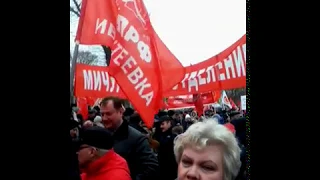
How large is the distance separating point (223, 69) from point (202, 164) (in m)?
2.81

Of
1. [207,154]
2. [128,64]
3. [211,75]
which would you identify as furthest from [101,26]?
[207,154]

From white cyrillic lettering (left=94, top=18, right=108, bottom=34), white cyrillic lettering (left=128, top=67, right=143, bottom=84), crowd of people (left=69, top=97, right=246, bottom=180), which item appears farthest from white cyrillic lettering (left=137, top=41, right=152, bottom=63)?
crowd of people (left=69, top=97, right=246, bottom=180)

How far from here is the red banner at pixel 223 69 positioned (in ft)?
15.7

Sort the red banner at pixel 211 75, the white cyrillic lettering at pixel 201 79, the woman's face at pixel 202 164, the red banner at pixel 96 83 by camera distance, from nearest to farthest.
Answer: the woman's face at pixel 202 164
the red banner at pixel 96 83
the red banner at pixel 211 75
the white cyrillic lettering at pixel 201 79

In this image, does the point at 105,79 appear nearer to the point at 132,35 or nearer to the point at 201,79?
the point at 201,79

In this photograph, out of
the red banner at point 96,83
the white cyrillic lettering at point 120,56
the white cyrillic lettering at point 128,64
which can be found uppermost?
the white cyrillic lettering at point 120,56

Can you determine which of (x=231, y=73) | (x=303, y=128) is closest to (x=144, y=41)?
(x=231, y=73)

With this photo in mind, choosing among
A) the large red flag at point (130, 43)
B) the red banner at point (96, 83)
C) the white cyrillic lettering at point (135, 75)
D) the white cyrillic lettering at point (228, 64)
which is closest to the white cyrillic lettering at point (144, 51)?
the large red flag at point (130, 43)

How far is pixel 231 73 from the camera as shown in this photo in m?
4.82

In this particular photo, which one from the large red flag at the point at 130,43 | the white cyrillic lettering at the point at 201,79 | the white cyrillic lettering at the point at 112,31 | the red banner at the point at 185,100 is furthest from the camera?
the red banner at the point at 185,100

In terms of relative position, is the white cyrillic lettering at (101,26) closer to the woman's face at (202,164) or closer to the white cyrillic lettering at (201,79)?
the white cyrillic lettering at (201,79)

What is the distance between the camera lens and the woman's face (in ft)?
6.94

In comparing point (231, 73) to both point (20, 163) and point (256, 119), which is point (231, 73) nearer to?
point (256, 119)

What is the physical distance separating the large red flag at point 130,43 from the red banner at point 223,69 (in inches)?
44.3
